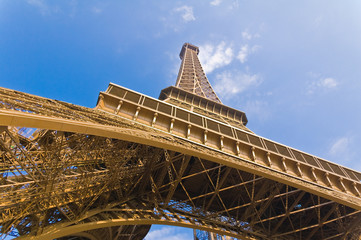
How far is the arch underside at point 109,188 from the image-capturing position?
849 centimetres

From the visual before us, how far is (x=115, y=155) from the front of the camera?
431 inches

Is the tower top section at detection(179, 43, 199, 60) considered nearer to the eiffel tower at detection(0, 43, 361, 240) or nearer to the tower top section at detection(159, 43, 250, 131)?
the tower top section at detection(159, 43, 250, 131)

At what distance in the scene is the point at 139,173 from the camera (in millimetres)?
13609

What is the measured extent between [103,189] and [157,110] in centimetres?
542

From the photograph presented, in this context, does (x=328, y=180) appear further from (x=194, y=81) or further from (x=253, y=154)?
(x=194, y=81)

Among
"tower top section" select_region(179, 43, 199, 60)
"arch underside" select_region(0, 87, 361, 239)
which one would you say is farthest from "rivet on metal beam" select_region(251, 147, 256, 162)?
"tower top section" select_region(179, 43, 199, 60)

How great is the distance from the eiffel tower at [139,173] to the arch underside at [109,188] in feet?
Answer: 0.19

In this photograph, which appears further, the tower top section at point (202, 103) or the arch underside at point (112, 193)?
the tower top section at point (202, 103)

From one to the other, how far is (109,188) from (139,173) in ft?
7.20

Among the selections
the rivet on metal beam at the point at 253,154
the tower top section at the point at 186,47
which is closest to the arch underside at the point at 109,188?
the rivet on metal beam at the point at 253,154

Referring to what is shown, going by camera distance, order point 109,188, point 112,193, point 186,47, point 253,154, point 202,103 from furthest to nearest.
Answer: point 186,47
point 202,103
point 253,154
point 112,193
point 109,188

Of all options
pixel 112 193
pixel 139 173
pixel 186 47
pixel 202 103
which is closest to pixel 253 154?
pixel 139 173

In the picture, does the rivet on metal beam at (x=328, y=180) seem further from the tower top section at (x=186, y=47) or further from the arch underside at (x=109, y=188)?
the tower top section at (x=186, y=47)

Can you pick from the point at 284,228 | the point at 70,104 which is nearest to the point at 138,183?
the point at 70,104
